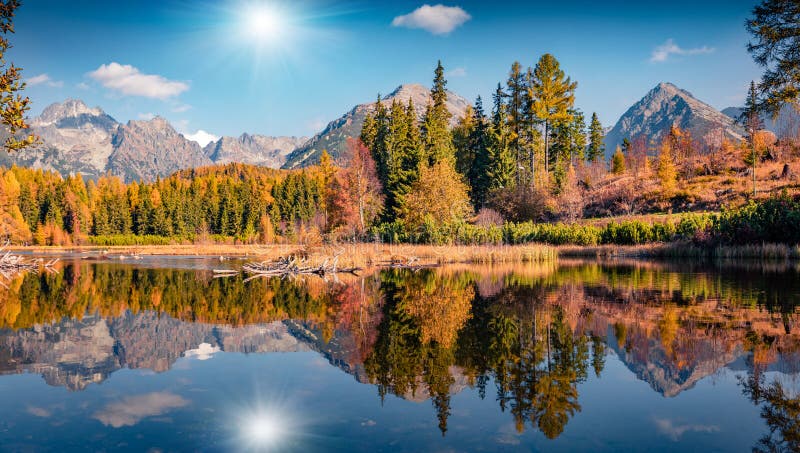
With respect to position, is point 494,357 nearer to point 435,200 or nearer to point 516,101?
point 435,200

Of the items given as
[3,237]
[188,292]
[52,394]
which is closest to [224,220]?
[3,237]

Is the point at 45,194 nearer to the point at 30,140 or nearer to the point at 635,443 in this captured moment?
the point at 30,140

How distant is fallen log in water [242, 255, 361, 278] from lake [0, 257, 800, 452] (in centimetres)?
1219

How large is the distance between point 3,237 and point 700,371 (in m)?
111

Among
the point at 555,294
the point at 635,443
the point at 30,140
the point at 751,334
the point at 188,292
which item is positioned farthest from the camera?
the point at 188,292

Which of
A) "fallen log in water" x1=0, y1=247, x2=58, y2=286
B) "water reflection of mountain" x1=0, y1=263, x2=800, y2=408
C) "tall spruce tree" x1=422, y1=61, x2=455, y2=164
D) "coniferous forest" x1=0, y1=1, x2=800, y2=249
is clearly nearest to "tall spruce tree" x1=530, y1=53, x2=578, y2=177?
"coniferous forest" x1=0, y1=1, x2=800, y2=249

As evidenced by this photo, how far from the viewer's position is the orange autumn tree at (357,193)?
179 ft

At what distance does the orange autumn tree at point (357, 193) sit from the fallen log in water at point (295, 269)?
19.8 meters

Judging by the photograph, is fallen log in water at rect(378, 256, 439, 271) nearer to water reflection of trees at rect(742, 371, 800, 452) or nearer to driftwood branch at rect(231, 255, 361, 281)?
driftwood branch at rect(231, 255, 361, 281)

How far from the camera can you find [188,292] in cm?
2283

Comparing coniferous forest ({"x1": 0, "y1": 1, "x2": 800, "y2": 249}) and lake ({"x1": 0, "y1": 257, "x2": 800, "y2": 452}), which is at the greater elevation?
coniferous forest ({"x1": 0, "y1": 1, "x2": 800, "y2": 249})

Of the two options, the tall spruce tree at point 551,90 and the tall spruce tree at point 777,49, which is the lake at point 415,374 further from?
the tall spruce tree at point 551,90

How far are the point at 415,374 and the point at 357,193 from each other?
4692cm

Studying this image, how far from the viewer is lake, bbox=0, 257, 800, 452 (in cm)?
639
